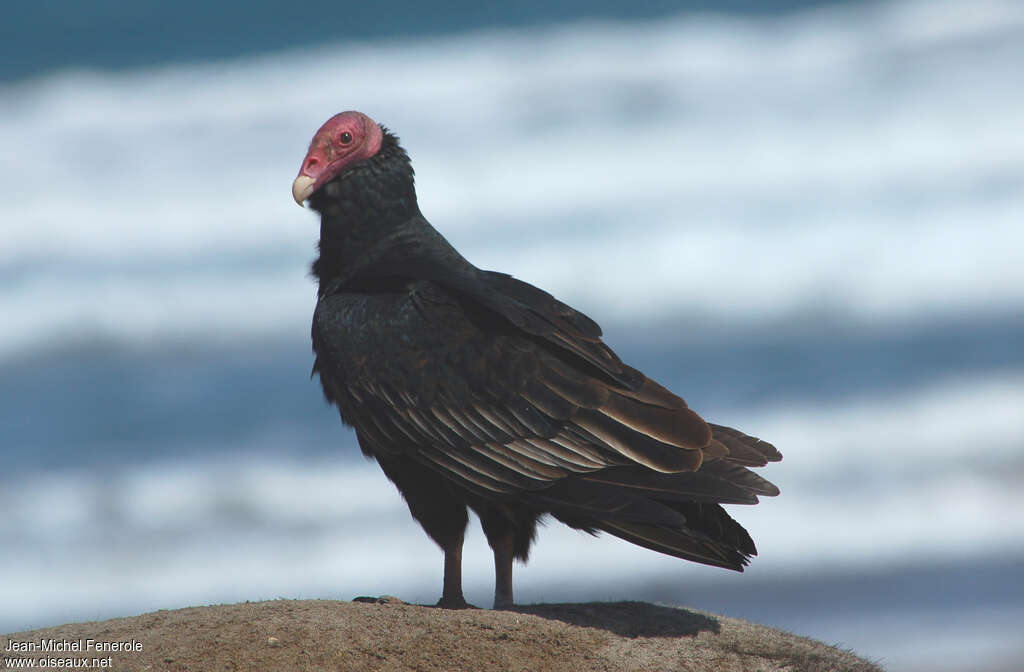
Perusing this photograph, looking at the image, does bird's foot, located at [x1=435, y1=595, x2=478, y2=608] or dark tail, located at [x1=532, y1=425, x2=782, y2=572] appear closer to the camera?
dark tail, located at [x1=532, y1=425, x2=782, y2=572]

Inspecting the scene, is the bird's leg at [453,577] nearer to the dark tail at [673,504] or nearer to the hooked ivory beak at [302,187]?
the dark tail at [673,504]

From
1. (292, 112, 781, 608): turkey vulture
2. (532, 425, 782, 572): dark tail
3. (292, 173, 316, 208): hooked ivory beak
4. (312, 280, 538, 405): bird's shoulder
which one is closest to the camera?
(532, 425, 782, 572): dark tail

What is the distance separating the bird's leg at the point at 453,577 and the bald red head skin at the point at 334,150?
12.3 feet

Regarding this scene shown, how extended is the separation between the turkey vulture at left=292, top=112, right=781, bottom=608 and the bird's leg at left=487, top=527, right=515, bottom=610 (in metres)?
0.01

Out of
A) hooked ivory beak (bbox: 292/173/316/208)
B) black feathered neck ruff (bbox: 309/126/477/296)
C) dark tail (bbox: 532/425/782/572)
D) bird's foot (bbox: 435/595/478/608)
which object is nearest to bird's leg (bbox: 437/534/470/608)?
bird's foot (bbox: 435/595/478/608)

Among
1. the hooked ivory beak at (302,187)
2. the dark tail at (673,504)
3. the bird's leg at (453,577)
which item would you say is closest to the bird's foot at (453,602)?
the bird's leg at (453,577)

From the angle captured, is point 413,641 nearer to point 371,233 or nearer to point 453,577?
point 453,577

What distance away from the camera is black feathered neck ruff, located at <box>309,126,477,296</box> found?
35.6 ft

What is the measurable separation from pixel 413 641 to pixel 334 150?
17.0 ft

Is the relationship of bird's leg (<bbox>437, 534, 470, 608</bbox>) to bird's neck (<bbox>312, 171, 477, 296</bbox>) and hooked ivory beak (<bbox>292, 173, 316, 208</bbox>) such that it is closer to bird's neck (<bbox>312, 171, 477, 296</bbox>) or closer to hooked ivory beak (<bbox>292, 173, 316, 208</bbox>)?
bird's neck (<bbox>312, 171, 477, 296</bbox>)

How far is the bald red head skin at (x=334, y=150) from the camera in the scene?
37.5ft

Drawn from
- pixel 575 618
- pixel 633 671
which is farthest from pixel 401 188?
pixel 633 671

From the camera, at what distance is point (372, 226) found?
36.5 feet

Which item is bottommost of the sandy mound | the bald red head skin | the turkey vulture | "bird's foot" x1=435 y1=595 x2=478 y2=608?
the sandy mound
